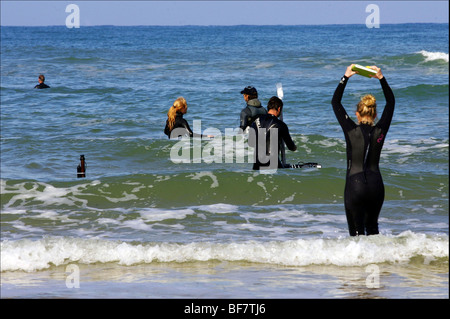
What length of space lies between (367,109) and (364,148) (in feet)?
1.16

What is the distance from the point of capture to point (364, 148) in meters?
6.01

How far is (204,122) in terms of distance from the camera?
20656mm

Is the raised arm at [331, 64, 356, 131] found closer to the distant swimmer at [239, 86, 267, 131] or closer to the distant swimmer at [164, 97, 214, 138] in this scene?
the distant swimmer at [239, 86, 267, 131]

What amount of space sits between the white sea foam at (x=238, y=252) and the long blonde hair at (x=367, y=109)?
5.41 feet

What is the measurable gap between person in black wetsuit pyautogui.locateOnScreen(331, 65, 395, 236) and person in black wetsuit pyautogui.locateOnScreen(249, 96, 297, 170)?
8.34 feet

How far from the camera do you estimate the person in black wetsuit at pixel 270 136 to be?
8750mm

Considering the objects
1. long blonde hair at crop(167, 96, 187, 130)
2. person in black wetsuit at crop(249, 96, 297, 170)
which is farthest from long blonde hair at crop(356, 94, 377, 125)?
long blonde hair at crop(167, 96, 187, 130)

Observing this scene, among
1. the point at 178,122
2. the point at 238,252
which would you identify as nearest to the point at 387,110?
the point at 238,252

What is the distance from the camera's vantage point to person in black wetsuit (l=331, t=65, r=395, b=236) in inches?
235

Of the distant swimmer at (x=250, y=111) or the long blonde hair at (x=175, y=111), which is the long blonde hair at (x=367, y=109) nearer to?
the distant swimmer at (x=250, y=111)

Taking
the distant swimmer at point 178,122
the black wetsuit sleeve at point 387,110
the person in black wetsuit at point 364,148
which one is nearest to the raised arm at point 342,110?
the person in black wetsuit at point 364,148
